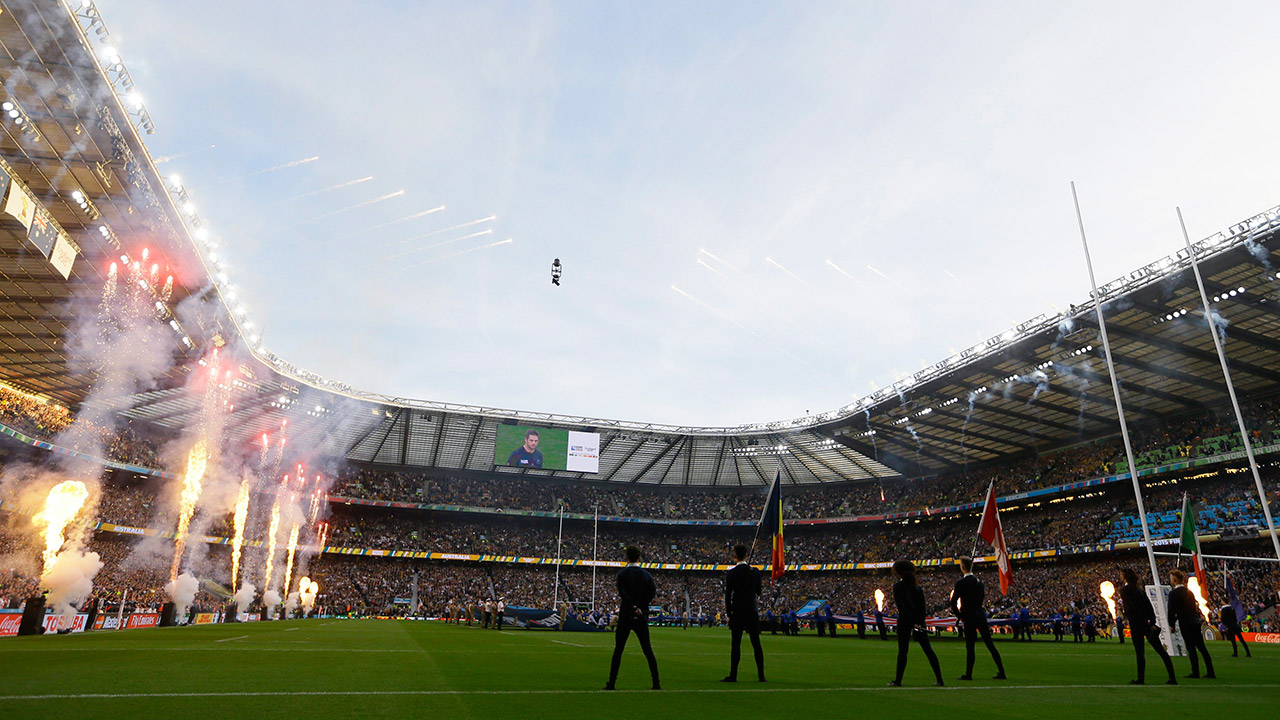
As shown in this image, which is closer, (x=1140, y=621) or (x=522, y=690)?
(x=522, y=690)

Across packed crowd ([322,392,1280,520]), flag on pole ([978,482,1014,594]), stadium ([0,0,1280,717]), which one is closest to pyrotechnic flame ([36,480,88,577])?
stadium ([0,0,1280,717])

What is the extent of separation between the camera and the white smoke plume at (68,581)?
17.7 meters

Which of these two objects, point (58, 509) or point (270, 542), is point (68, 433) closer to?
point (270, 542)

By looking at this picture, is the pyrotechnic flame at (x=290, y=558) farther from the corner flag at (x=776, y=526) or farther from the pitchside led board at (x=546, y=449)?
the corner flag at (x=776, y=526)

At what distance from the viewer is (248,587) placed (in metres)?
36.3

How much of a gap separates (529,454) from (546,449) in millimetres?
1452

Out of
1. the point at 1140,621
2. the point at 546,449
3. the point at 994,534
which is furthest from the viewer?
the point at 546,449

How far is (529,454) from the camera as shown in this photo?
2122 inches

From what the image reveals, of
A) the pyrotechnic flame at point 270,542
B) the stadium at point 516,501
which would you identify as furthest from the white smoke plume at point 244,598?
the pyrotechnic flame at point 270,542

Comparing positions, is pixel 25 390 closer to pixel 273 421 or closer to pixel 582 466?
pixel 273 421

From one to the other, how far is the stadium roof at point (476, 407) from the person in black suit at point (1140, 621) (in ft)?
74.2

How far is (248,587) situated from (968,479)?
5123cm

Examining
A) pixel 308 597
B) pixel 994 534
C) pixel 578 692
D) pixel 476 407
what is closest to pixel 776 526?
pixel 994 534

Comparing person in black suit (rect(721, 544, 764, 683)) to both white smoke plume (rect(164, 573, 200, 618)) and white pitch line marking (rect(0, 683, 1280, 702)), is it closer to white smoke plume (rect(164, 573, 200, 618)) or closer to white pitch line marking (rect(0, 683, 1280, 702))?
white pitch line marking (rect(0, 683, 1280, 702))
